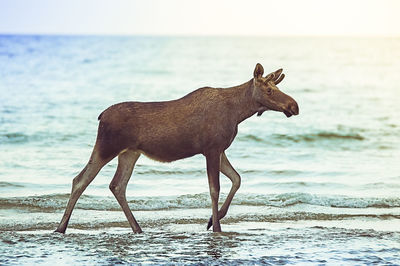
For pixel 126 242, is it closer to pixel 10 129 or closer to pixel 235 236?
pixel 235 236

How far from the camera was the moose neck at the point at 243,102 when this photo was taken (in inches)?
370

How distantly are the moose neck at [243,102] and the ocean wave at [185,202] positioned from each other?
300 cm

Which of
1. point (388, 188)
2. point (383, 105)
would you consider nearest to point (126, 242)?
point (388, 188)

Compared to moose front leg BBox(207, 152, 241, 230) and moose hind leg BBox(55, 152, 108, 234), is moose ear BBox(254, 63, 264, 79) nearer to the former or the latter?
Result: moose front leg BBox(207, 152, 241, 230)

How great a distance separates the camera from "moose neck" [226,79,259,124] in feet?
30.8

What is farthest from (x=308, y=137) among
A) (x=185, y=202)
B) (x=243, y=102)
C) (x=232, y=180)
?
(x=243, y=102)

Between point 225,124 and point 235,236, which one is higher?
point 225,124

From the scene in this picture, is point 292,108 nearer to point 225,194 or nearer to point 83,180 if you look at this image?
point 83,180

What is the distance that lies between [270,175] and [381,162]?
3.59m

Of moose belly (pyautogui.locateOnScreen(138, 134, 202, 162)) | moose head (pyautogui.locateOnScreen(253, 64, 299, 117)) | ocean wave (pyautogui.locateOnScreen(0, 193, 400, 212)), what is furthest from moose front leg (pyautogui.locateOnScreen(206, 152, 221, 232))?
ocean wave (pyautogui.locateOnScreen(0, 193, 400, 212))

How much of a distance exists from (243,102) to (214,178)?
0.95 meters

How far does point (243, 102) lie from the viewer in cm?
941

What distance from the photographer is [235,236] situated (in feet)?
30.2

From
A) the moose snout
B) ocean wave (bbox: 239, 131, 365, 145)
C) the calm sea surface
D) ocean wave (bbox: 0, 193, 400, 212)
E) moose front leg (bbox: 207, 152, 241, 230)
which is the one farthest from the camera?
ocean wave (bbox: 239, 131, 365, 145)
